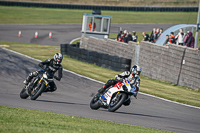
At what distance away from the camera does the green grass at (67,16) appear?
46.0 metres

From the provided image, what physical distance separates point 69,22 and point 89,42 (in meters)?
21.2

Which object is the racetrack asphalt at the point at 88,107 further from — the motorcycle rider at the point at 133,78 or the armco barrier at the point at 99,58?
the armco barrier at the point at 99,58

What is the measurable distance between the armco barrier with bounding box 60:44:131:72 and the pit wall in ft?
3.13

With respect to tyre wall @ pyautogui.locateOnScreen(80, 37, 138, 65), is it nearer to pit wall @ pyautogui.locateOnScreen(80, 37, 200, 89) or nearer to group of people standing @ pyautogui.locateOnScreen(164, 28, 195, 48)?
pit wall @ pyautogui.locateOnScreen(80, 37, 200, 89)

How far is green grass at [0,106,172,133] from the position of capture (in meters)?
6.74

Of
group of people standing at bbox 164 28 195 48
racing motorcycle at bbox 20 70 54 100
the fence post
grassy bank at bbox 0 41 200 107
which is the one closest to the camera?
racing motorcycle at bbox 20 70 54 100

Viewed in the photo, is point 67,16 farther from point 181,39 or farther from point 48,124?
point 48,124

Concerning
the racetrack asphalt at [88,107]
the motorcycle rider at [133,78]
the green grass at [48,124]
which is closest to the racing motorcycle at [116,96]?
the motorcycle rider at [133,78]

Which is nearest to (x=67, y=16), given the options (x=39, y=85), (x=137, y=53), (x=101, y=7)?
(x=101, y=7)

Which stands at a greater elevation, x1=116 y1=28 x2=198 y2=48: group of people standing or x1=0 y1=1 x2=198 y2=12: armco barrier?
Result: x1=0 y1=1 x2=198 y2=12: armco barrier

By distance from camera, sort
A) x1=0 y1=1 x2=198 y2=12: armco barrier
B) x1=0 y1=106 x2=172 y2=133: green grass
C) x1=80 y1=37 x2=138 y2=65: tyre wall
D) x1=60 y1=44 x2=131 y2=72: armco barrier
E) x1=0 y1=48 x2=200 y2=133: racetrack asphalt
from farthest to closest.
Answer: x1=0 y1=1 x2=198 y2=12: armco barrier
x1=80 y1=37 x2=138 y2=65: tyre wall
x1=60 y1=44 x2=131 y2=72: armco barrier
x1=0 y1=48 x2=200 y2=133: racetrack asphalt
x1=0 y1=106 x2=172 y2=133: green grass

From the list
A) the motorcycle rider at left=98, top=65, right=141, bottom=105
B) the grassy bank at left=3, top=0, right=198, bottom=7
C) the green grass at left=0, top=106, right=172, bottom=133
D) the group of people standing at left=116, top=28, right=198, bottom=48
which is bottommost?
the green grass at left=0, top=106, right=172, bottom=133

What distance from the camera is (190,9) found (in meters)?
54.3

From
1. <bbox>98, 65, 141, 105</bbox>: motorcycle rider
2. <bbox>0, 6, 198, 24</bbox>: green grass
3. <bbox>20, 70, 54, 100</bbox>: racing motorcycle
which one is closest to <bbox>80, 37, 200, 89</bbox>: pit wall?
<bbox>98, 65, 141, 105</bbox>: motorcycle rider
